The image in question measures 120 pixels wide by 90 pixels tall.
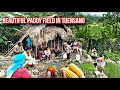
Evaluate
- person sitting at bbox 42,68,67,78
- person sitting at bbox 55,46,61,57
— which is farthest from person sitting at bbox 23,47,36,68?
person sitting at bbox 55,46,61,57

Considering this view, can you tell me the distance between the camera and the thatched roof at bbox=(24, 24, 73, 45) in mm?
6512

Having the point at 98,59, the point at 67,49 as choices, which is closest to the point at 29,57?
the point at 67,49

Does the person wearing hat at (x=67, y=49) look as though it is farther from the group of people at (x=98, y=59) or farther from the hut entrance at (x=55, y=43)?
the group of people at (x=98, y=59)

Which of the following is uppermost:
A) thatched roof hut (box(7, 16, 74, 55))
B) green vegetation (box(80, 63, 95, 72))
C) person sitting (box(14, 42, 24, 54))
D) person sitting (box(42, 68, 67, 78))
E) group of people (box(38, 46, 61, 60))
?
thatched roof hut (box(7, 16, 74, 55))

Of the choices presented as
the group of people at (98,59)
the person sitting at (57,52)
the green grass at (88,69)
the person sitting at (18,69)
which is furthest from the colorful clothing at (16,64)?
the group of people at (98,59)

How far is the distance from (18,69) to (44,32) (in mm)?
→ 833

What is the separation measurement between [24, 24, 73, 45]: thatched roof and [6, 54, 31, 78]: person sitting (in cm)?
40

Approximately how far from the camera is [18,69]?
21.0 ft

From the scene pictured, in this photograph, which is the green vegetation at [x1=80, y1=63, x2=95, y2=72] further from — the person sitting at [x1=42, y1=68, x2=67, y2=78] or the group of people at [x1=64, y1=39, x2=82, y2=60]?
the person sitting at [x1=42, y1=68, x2=67, y2=78]

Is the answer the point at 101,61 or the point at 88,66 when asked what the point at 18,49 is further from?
the point at 101,61

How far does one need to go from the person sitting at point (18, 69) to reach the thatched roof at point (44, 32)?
403mm

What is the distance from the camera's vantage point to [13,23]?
6.46 m

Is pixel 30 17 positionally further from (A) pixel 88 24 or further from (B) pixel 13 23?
(A) pixel 88 24
